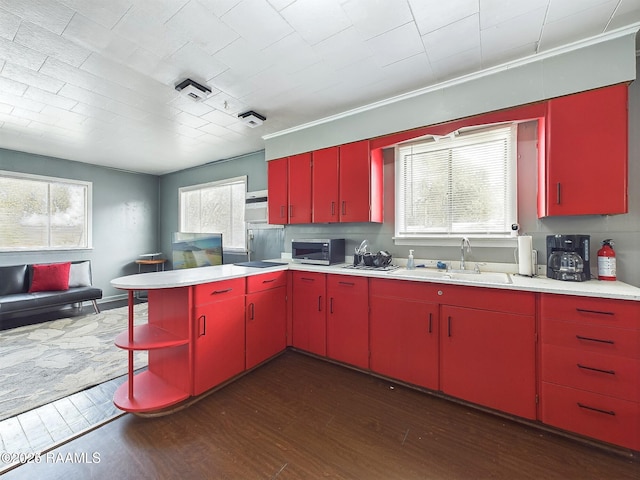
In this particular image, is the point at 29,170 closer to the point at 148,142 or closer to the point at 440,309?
the point at 148,142

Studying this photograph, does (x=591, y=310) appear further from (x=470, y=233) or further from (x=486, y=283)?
(x=470, y=233)

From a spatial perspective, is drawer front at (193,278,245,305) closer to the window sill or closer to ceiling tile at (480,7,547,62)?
the window sill

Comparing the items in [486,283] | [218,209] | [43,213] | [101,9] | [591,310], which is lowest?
[591,310]

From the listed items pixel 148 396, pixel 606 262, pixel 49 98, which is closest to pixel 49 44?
pixel 49 98

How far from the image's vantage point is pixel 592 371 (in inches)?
66.4

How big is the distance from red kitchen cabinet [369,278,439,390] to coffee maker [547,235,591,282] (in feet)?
2.96

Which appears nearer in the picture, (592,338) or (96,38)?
(592,338)

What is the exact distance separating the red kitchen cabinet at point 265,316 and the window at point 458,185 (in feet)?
4.68

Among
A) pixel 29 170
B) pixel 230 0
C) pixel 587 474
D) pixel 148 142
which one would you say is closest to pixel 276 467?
pixel 587 474

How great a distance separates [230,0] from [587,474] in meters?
3.32

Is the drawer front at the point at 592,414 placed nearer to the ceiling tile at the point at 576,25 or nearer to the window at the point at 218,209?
the ceiling tile at the point at 576,25

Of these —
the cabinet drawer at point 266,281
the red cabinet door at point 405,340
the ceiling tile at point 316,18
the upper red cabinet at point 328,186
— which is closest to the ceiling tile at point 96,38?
the ceiling tile at point 316,18

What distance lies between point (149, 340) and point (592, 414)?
2.98 meters

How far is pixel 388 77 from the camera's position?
2402 mm
